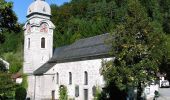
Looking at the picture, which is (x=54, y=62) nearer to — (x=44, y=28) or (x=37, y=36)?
(x=37, y=36)

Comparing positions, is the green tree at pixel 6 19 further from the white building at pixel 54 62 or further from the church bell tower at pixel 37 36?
the church bell tower at pixel 37 36

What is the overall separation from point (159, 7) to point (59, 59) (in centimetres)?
4395

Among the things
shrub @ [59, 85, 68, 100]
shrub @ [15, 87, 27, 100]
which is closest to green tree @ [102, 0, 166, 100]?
shrub @ [59, 85, 68, 100]

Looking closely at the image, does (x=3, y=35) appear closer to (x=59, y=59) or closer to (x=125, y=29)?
(x=125, y=29)

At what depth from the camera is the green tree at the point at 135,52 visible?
23.3 meters

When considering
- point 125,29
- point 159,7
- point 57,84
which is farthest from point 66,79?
point 159,7

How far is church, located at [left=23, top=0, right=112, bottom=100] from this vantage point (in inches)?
1628

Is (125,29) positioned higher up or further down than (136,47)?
higher up

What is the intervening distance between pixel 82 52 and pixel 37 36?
1101 cm

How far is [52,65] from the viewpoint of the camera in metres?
50.4

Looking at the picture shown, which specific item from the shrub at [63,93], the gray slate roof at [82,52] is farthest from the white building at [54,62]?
the shrub at [63,93]

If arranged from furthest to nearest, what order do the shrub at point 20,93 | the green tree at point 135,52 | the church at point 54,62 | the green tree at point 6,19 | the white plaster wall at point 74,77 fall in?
the shrub at point 20,93
the church at point 54,62
the white plaster wall at point 74,77
the green tree at point 135,52
the green tree at point 6,19

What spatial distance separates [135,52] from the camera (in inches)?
931

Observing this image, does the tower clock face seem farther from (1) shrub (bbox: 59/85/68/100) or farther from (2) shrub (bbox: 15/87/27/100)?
(1) shrub (bbox: 59/85/68/100)
